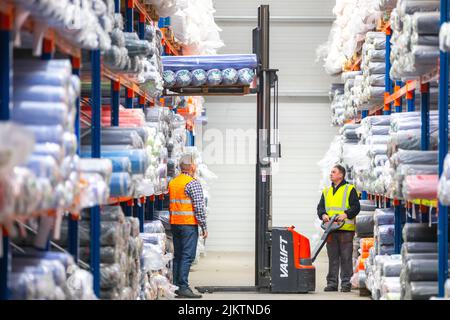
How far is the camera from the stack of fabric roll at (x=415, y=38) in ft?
26.2

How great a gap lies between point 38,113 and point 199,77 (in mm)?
7637

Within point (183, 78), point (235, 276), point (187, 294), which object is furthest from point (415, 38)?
point (235, 276)

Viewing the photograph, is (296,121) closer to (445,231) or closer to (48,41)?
(445,231)

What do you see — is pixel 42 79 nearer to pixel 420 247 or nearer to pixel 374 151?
pixel 420 247

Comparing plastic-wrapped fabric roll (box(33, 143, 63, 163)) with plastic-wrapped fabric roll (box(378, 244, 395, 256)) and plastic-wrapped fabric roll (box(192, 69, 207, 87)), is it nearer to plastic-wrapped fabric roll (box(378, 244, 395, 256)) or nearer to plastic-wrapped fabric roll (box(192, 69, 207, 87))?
plastic-wrapped fabric roll (box(378, 244, 395, 256))

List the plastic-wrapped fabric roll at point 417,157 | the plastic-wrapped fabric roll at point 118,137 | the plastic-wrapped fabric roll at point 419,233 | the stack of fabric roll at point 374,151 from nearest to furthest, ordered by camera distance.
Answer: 1. the plastic-wrapped fabric roll at point 417,157
2. the plastic-wrapped fabric roll at point 118,137
3. the plastic-wrapped fabric roll at point 419,233
4. the stack of fabric roll at point 374,151

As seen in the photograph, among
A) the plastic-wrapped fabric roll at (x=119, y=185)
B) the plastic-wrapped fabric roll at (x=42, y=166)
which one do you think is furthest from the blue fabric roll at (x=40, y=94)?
the plastic-wrapped fabric roll at (x=119, y=185)

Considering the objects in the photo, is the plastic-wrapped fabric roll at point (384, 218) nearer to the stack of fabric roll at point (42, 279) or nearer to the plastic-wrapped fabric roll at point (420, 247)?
the plastic-wrapped fabric roll at point (420, 247)

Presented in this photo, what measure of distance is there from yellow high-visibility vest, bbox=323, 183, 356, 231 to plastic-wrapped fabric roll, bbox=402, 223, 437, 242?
16.4 ft

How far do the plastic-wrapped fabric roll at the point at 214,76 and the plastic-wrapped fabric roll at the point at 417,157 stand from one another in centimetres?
493

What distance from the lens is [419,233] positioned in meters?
9.14

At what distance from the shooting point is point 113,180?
8.12m

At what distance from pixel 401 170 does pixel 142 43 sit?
2.65 m
